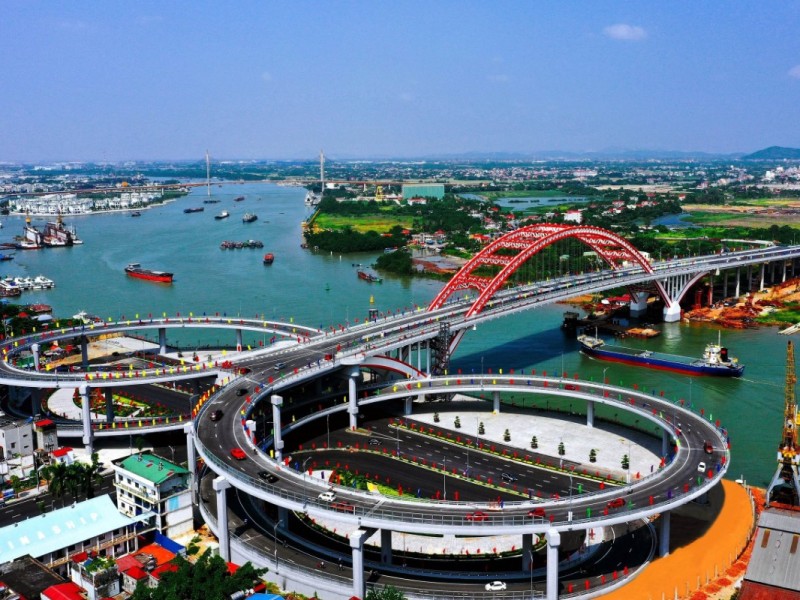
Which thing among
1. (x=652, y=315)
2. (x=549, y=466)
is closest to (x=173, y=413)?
(x=549, y=466)

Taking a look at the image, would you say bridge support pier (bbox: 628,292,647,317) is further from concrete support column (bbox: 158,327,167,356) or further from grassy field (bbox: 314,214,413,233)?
grassy field (bbox: 314,214,413,233)

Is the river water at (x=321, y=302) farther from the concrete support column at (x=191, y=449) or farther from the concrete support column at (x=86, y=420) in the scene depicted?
the concrete support column at (x=86, y=420)

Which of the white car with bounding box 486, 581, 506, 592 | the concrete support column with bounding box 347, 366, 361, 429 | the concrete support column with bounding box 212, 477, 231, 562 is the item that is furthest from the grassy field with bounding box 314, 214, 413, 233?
the white car with bounding box 486, 581, 506, 592

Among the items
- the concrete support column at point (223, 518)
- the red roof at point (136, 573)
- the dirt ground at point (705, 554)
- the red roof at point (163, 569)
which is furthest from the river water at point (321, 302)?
the red roof at point (136, 573)

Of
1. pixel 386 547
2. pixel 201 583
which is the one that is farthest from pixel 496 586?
pixel 201 583

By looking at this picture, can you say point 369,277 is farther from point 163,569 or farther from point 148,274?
point 163,569

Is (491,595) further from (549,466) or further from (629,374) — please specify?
(629,374)
